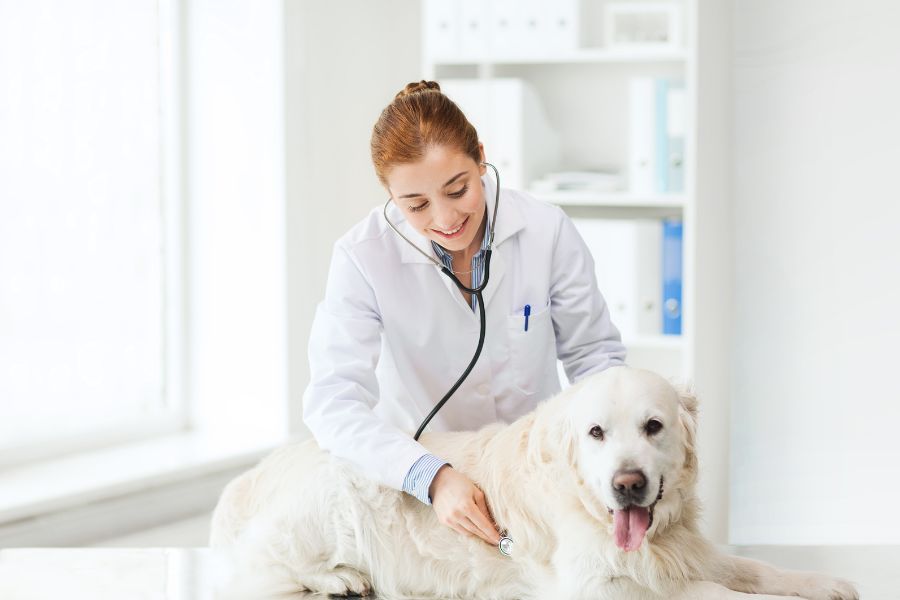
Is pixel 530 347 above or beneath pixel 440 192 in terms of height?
beneath

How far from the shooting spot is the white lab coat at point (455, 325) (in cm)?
179

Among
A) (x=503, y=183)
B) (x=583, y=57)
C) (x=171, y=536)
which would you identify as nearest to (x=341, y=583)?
(x=171, y=536)

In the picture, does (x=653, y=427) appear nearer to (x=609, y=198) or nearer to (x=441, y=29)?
(x=609, y=198)

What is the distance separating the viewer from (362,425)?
1.63 metres

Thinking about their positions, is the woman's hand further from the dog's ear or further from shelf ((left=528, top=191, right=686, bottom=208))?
shelf ((left=528, top=191, right=686, bottom=208))

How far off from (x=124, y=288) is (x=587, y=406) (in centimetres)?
232

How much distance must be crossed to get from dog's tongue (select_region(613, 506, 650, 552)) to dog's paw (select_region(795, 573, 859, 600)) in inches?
11.6

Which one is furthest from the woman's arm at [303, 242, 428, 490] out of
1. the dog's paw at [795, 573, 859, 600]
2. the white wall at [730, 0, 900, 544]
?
the white wall at [730, 0, 900, 544]

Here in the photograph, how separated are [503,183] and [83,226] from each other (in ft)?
4.57

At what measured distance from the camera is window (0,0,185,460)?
9.59ft

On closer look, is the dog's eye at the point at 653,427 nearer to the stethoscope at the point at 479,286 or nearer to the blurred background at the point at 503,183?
the stethoscope at the point at 479,286

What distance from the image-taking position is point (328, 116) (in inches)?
132

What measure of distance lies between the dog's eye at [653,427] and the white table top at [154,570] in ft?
1.48

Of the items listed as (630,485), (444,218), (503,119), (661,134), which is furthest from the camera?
(503,119)
